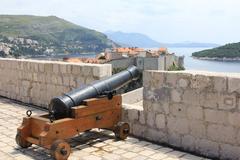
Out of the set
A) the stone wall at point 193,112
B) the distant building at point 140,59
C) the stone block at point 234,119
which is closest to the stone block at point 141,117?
the stone wall at point 193,112

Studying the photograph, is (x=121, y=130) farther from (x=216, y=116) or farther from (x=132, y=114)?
(x=216, y=116)

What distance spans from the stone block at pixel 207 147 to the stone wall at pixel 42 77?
8.10ft

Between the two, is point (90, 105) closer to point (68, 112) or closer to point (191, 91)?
point (68, 112)

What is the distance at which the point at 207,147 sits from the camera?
512 centimetres

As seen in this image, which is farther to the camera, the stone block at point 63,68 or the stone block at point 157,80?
the stone block at point 63,68

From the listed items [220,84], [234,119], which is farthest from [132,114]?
[234,119]

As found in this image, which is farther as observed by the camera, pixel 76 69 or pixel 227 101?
pixel 76 69

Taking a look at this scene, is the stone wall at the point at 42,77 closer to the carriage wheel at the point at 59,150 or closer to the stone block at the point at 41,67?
the stone block at the point at 41,67

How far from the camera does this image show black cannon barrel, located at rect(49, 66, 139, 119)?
5.25m

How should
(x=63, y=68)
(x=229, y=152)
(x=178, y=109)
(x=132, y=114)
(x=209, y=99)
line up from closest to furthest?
(x=229, y=152), (x=209, y=99), (x=178, y=109), (x=132, y=114), (x=63, y=68)

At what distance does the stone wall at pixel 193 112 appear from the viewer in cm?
483

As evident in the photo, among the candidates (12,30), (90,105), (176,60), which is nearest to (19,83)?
(90,105)

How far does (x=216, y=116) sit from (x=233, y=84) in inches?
20.3

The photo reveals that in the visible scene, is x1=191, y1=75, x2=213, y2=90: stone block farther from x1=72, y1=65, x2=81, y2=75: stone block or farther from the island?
the island
